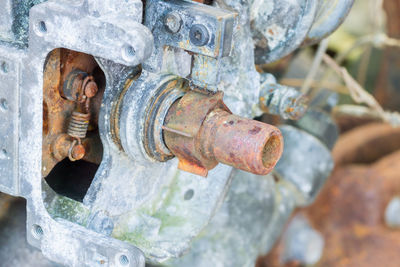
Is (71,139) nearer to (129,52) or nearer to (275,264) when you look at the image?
(129,52)

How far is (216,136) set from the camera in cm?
68

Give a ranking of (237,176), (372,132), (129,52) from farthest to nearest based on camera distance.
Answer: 1. (372,132)
2. (237,176)
3. (129,52)

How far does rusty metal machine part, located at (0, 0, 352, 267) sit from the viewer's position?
67 cm

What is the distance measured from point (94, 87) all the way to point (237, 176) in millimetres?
315

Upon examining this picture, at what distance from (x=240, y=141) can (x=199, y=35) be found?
124mm

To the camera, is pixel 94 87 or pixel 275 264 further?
pixel 275 264

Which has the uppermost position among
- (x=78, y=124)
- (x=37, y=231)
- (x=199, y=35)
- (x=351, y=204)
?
(x=199, y=35)

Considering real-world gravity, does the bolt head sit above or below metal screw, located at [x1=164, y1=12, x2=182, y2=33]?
below

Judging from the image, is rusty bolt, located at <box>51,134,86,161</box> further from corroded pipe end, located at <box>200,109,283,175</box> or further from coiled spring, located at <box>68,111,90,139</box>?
corroded pipe end, located at <box>200,109,283,175</box>

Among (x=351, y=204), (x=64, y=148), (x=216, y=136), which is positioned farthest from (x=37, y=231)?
(x=351, y=204)

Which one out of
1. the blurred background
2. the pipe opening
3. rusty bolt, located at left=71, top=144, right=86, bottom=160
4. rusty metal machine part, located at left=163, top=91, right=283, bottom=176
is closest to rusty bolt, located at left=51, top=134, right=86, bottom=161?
rusty bolt, located at left=71, top=144, right=86, bottom=160

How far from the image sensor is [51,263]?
925 mm

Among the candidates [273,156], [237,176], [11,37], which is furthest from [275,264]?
[11,37]

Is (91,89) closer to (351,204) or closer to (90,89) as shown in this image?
(90,89)
